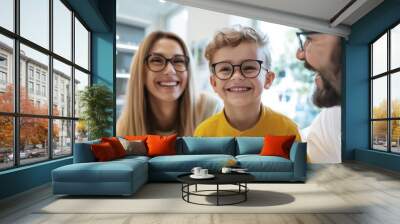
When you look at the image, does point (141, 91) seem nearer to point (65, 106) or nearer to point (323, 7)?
point (65, 106)

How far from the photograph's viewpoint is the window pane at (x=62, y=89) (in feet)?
20.9

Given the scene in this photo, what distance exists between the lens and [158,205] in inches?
171

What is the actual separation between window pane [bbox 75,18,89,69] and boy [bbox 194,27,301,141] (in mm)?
2581

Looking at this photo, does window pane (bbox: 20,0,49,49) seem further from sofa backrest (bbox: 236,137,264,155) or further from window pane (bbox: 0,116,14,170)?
sofa backrest (bbox: 236,137,264,155)

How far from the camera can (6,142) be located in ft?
15.7

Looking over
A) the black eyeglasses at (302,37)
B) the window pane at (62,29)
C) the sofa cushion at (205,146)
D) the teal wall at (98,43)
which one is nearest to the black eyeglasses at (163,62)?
the teal wall at (98,43)

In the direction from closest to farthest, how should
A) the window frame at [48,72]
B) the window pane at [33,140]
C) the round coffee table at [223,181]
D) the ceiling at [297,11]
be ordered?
1. the round coffee table at [223,181]
2. the window frame at [48,72]
3. the window pane at [33,140]
4. the ceiling at [297,11]

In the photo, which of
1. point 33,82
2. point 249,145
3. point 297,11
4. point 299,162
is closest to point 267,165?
point 299,162

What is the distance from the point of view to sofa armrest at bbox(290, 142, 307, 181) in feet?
19.1

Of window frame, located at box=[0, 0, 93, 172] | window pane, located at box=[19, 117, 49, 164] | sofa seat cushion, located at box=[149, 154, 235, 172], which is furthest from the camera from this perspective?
sofa seat cushion, located at box=[149, 154, 235, 172]

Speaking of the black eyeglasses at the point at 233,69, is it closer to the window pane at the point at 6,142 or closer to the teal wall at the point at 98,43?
the teal wall at the point at 98,43

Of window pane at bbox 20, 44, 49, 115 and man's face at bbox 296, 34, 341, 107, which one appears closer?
window pane at bbox 20, 44, 49, 115

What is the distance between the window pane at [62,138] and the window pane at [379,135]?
659 centimetres

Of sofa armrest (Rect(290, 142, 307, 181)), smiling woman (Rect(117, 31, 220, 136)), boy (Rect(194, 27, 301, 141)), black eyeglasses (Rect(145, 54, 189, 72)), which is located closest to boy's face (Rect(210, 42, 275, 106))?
boy (Rect(194, 27, 301, 141))
